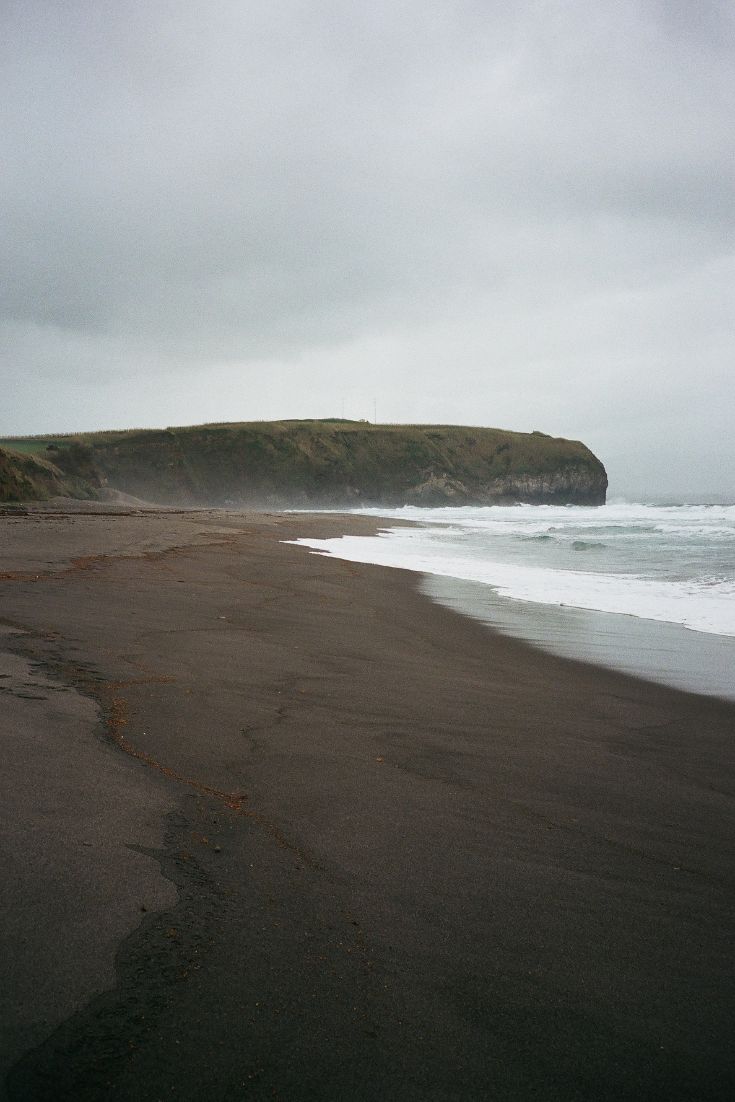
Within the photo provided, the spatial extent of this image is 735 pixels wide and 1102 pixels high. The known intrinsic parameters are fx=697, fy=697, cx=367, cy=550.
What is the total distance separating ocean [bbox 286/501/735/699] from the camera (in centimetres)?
651

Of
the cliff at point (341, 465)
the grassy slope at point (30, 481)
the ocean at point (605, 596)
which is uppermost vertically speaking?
the cliff at point (341, 465)

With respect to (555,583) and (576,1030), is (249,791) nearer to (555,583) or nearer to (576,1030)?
(576,1030)

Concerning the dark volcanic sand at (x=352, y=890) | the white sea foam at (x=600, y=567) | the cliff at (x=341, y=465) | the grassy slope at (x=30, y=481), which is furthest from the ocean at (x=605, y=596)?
the cliff at (x=341, y=465)

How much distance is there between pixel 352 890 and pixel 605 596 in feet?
30.4

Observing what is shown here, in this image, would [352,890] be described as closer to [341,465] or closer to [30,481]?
[30,481]

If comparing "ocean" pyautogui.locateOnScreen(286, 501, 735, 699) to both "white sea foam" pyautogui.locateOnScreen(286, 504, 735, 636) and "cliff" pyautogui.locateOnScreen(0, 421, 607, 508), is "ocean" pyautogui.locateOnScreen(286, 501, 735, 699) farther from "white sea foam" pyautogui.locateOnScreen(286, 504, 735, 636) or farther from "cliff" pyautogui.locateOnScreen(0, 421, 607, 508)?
"cliff" pyautogui.locateOnScreen(0, 421, 607, 508)

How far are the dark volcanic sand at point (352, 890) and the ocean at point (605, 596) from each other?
182 cm

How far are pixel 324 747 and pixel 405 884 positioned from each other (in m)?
1.26

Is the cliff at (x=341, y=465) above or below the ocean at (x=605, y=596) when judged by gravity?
above

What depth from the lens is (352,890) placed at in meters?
2.08

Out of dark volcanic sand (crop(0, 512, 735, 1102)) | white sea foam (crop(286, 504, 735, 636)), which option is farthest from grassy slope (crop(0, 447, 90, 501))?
dark volcanic sand (crop(0, 512, 735, 1102))

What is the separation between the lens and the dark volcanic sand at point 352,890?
1.47 metres

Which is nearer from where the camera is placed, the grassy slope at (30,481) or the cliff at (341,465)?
the grassy slope at (30,481)

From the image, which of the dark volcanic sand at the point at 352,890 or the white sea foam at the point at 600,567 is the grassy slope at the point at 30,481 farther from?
the dark volcanic sand at the point at 352,890
